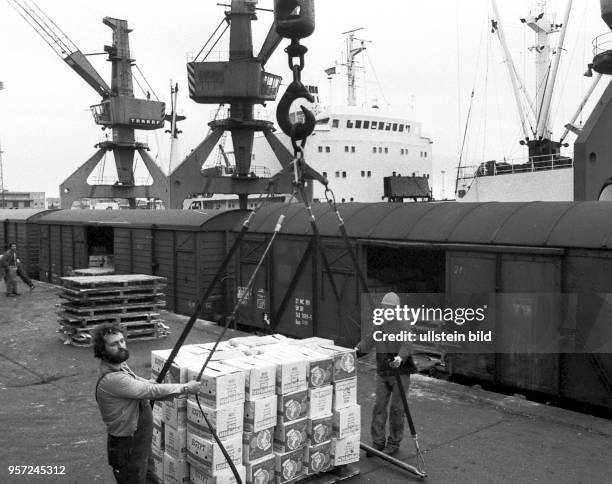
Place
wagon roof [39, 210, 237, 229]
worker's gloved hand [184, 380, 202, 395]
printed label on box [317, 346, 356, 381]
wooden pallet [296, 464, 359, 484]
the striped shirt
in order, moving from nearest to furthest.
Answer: the striped shirt → worker's gloved hand [184, 380, 202, 395] → wooden pallet [296, 464, 359, 484] → printed label on box [317, 346, 356, 381] → wagon roof [39, 210, 237, 229]

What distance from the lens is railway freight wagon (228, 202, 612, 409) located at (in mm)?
8656

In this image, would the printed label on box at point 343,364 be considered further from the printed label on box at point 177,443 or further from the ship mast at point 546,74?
the ship mast at point 546,74

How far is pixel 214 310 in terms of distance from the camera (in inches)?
652

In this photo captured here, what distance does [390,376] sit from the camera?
22.5ft

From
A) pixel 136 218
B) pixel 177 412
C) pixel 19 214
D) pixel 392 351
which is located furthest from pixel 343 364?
pixel 19 214

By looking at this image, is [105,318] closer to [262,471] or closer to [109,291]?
[109,291]

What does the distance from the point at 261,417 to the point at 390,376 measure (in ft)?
6.36

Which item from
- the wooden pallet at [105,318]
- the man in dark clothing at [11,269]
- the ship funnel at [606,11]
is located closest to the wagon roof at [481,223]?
the wooden pallet at [105,318]

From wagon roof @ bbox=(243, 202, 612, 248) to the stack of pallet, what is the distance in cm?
387

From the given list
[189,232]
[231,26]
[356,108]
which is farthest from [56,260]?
[356,108]

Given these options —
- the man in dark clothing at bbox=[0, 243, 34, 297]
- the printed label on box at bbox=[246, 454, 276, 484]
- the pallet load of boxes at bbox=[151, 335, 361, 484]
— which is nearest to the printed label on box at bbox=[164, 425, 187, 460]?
the pallet load of boxes at bbox=[151, 335, 361, 484]

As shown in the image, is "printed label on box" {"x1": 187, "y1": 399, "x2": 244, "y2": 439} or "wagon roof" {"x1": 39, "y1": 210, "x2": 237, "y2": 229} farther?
"wagon roof" {"x1": 39, "y1": 210, "x2": 237, "y2": 229}

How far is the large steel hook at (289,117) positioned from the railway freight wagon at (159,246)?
11.5 metres

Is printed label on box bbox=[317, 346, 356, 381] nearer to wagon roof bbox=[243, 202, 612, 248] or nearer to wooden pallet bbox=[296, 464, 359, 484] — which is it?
wooden pallet bbox=[296, 464, 359, 484]
